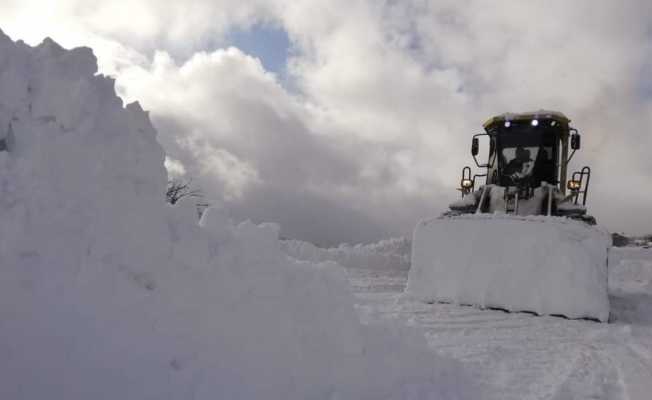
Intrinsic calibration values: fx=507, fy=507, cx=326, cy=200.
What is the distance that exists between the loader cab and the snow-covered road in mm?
2902

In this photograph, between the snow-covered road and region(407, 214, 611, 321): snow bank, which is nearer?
the snow-covered road

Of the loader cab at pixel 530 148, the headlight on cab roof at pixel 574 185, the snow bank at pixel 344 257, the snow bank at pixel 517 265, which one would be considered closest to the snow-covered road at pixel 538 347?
the snow bank at pixel 517 265

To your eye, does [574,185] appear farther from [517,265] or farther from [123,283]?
[123,283]

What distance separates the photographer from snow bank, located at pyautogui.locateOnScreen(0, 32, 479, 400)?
6.34ft

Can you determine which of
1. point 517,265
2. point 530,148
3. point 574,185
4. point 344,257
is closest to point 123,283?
point 517,265

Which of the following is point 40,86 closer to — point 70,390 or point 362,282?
point 70,390

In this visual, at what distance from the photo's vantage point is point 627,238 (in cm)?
2964

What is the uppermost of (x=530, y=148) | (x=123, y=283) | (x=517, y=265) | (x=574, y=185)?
(x=530, y=148)

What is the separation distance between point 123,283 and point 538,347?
3.85 metres

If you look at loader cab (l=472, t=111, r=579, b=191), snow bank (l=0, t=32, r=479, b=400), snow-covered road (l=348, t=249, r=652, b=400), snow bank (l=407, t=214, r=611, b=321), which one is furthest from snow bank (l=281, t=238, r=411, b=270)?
snow bank (l=0, t=32, r=479, b=400)

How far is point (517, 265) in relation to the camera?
697 cm

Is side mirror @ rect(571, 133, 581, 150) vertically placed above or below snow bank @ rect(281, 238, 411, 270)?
above

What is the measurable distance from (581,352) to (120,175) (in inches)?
161

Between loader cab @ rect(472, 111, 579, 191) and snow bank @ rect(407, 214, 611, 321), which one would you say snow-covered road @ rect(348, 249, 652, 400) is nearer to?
snow bank @ rect(407, 214, 611, 321)
